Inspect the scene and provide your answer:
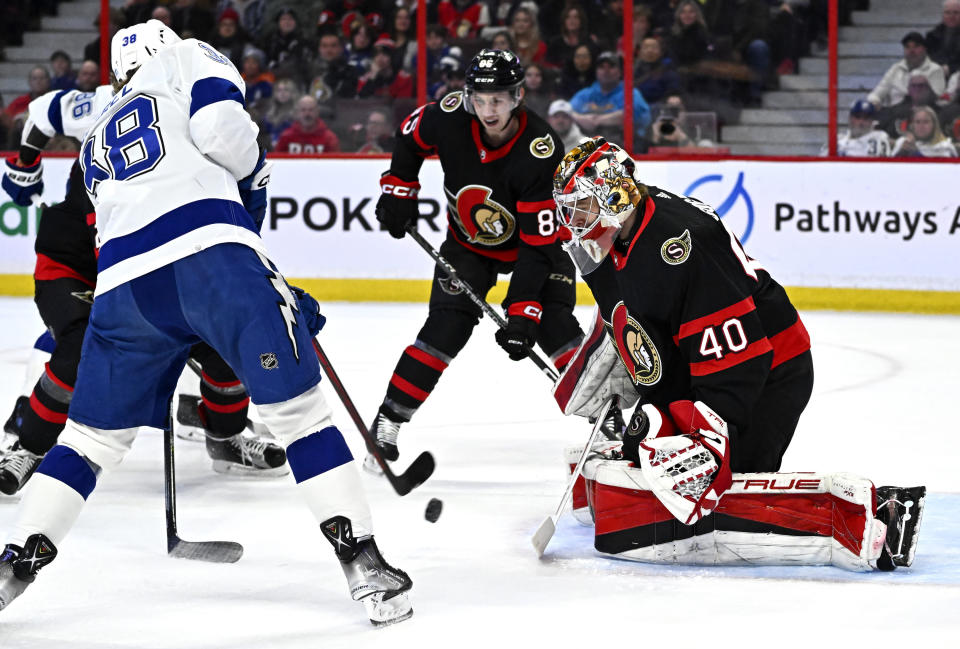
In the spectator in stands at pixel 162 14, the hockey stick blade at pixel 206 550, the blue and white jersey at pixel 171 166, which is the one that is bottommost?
the hockey stick blade at pixel 206 550

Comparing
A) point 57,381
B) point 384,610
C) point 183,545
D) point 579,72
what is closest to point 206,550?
point 183,545

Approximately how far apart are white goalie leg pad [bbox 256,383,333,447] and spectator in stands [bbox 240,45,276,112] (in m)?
5.15

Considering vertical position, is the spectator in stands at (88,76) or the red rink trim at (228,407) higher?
the spectator in stands at (88,76)

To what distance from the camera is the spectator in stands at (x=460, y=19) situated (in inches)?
287

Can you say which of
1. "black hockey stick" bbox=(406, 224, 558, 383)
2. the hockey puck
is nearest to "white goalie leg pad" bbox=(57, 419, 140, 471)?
the hockey puck

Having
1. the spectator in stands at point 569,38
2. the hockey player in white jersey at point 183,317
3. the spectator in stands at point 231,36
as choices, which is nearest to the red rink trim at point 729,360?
the hockey player in white jersey at point 183,317

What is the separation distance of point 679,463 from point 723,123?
4537 millimetres

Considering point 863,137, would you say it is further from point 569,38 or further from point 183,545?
point 183,545

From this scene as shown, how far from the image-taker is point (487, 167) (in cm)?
377

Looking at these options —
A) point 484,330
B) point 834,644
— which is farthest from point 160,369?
point 484,330

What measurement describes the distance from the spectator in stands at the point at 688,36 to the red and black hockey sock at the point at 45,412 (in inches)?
174

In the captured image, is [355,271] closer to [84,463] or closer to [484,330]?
[484,330]

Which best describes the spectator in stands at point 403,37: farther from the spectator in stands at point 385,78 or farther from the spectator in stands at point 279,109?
the spectator in stands at point 279,109

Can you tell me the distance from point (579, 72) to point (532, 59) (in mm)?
274
